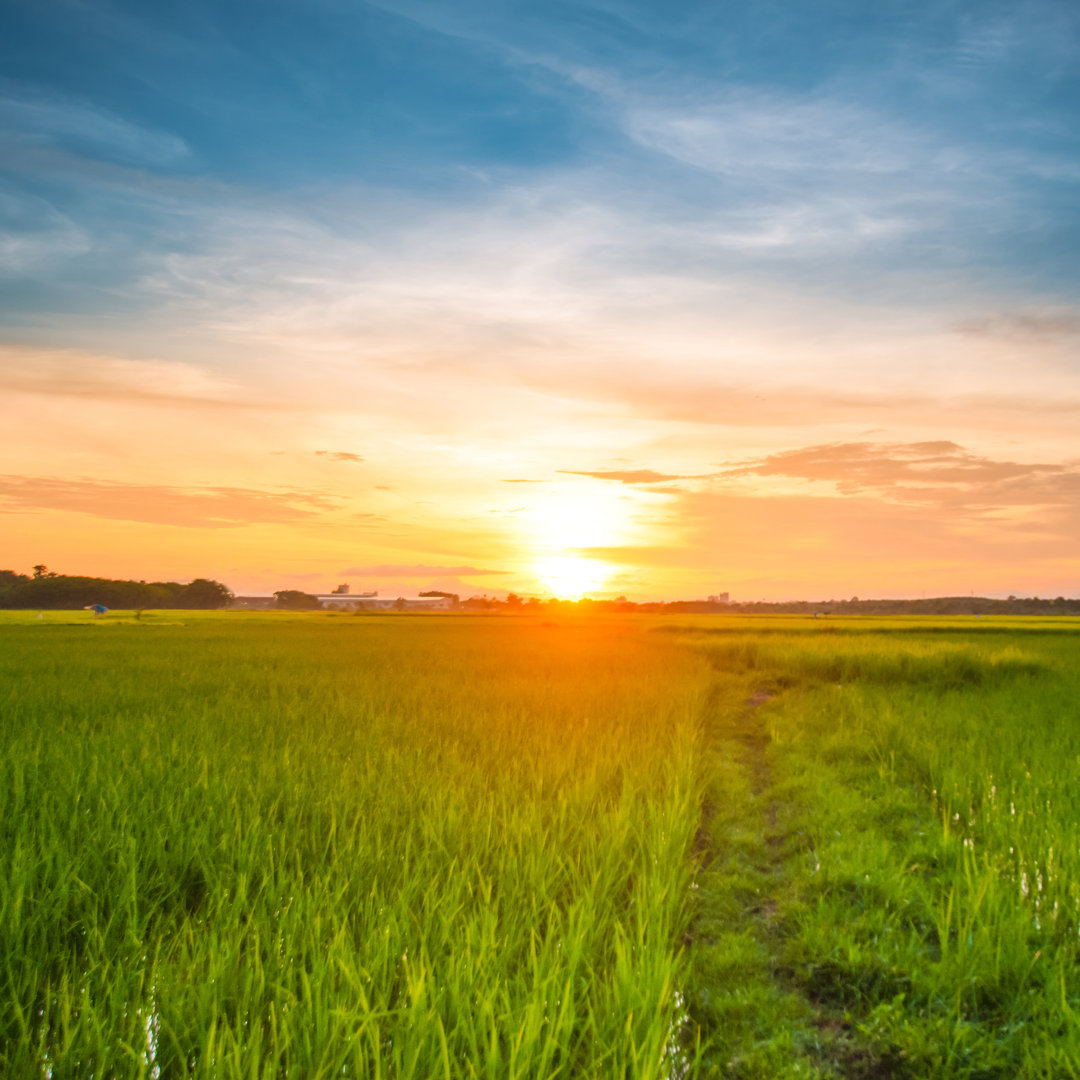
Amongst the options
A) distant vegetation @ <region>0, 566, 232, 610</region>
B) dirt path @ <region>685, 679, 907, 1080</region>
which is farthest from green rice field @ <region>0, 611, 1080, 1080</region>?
distant vegetation @ <region>0, 566, 232, 610</region>

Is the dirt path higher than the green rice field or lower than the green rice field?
lower

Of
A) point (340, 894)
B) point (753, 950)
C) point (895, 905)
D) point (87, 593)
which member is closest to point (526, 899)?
Answer: point (340, 894)

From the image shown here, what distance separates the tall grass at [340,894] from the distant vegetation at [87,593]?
73430 mm

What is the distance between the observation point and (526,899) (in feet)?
12.4

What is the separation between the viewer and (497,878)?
3.95 m

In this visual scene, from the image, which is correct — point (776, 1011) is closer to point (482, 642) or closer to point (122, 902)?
point (122, 902)

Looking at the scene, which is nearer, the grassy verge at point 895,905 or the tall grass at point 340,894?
the tall grass at point 340,894

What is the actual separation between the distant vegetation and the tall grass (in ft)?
241

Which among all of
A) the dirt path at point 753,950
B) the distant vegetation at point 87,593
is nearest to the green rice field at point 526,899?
the dirt path at point 753,950

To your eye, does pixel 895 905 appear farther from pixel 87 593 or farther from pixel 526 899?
pixel 87 593

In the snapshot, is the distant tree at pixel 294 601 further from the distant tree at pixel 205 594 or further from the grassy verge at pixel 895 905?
the grassy verge at pixel 895 905

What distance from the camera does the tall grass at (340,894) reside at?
241cm

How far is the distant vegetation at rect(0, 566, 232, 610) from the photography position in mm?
68562

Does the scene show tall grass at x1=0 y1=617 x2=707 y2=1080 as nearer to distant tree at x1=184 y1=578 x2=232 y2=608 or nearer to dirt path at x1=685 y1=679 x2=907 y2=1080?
dirt path at x1=685 y1=679 x2=907 y2=1080
